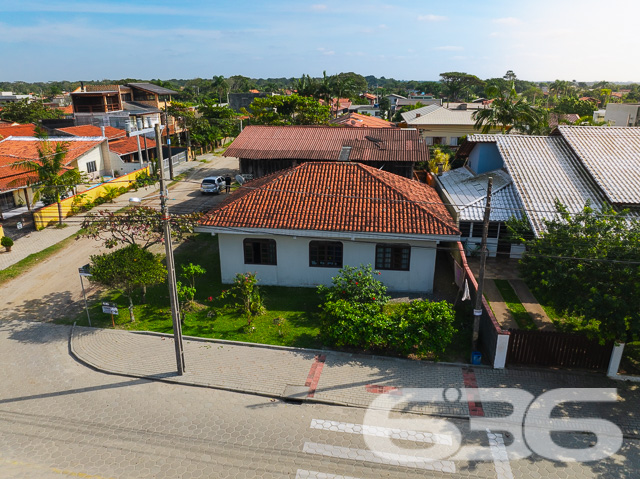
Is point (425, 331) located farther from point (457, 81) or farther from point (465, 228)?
point (457, 81)

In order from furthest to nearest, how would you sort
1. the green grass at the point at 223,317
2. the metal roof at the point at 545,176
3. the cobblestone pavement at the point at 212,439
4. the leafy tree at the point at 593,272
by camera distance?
the metal roof at the point at 545,176 → the green grass at the point at 223,317 → the leafy tree at the point at 593,272 → the cobblestone pavement at the point at 212,439

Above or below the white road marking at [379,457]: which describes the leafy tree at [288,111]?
above

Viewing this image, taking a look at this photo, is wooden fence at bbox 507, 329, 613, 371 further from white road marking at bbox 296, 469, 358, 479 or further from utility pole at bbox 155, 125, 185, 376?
utility pole at bbox 155, 125, 185, 376

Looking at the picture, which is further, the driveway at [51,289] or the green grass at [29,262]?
the green grass at [29,262]

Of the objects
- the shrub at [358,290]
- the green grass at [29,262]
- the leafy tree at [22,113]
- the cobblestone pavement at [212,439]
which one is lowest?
the green grass at [29,262]

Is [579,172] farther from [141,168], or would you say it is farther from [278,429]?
[141,168]

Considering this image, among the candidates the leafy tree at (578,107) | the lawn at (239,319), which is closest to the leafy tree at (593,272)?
the lawn at (239,319)

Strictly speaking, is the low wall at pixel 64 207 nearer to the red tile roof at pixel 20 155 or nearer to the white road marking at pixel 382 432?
the red tile roof at pixel 20 155

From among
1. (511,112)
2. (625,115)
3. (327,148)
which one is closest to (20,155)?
(327,148)
